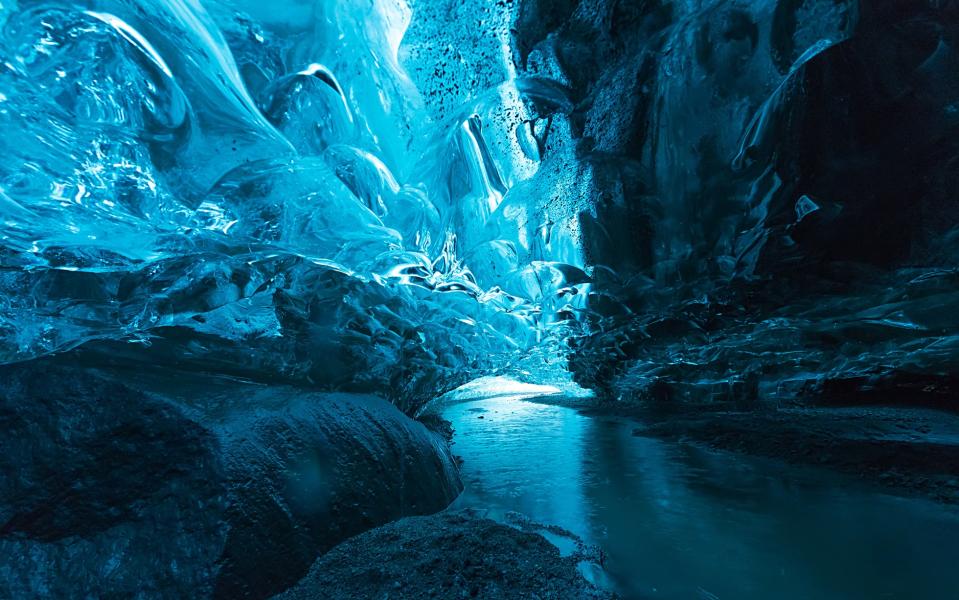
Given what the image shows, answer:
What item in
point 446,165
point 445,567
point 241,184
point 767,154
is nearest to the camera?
point 445,567

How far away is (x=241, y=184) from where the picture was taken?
2412 millimetres

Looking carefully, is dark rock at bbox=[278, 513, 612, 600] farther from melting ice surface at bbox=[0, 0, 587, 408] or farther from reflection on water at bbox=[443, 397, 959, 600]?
melting ice surface at bbox=[0, 0, 587, 408]

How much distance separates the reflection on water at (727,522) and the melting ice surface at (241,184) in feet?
7.98

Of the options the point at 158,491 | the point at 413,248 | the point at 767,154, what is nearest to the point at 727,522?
the point at 767,154

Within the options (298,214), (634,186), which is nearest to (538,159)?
(634,186)

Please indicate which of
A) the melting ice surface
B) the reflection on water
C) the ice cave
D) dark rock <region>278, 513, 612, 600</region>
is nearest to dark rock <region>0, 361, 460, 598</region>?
the ice cave

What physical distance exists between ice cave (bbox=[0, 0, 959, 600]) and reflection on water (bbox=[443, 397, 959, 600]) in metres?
0.04

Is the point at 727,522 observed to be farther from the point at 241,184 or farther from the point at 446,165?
the point at 241,184

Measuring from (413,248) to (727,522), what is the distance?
377cm

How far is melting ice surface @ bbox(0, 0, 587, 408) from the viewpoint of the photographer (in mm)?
1748

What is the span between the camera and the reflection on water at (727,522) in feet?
8.05

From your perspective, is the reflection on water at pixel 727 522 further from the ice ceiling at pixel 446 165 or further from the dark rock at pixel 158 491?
the ice ceiling at pixel 446 165

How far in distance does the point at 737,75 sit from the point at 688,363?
247 inches

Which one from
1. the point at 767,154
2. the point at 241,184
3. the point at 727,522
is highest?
the point at 767,154
